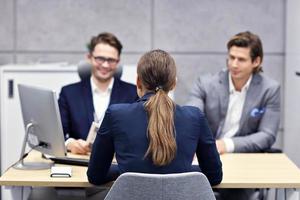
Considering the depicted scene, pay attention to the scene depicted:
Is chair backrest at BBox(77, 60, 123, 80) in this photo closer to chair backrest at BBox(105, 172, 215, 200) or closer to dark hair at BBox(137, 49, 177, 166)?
dark hair at BBox(137, 49, 177, 166)

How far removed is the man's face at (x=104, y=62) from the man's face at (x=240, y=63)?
28.9 inches

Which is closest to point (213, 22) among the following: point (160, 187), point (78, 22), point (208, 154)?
point (78, 22)

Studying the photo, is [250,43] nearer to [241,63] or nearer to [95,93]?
[241,63]

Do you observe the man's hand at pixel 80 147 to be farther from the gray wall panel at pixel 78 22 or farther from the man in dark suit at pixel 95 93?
the gray wall panel at pixel 78 22

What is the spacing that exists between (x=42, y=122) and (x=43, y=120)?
2 centimetres

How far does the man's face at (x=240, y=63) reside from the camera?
4223 millimetres

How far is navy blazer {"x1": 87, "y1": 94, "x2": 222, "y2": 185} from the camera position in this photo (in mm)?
2787

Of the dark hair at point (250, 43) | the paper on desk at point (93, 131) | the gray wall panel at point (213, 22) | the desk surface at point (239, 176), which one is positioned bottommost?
the desk surface at point (239, 176)

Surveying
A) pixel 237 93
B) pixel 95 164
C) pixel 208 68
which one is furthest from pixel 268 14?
pixel 95 164

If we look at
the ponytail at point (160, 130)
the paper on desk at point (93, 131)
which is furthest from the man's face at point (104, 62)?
the ponytail at point (160, 130)

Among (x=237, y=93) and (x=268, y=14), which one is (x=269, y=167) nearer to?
(x=237, y=93)

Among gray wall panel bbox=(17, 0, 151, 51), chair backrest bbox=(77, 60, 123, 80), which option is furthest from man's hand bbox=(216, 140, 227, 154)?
gray wall panel bbox=(17, 0, 151, 51)

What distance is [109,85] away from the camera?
13.6 ft

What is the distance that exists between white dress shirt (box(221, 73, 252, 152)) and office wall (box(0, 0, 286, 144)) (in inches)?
41.0
